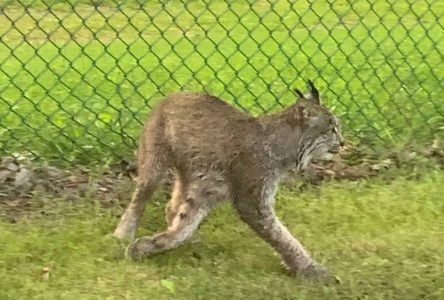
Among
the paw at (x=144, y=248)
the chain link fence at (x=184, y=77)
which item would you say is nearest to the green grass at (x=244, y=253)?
the paw at (x=144, y=248)

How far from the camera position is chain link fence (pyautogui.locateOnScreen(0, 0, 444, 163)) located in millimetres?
6383

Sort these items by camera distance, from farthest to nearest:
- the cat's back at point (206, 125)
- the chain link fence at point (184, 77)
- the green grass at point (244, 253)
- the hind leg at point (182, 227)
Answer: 1. the chain link fence at point (184, 77)
2. the cat's back at point (206, 125)
3. the hind leg at point (182, 227)
4. the green grass at point (244, 253)

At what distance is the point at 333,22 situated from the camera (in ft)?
33.4

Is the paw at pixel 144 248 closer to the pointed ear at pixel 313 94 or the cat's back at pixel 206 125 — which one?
the cat's back at pixel 206 125

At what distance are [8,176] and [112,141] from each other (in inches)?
28.1

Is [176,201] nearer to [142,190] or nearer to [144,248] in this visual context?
[142,190]

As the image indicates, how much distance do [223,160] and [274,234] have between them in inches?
14.8

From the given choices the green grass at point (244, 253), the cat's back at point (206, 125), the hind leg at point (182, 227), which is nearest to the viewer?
the green grass at point (244, 253)

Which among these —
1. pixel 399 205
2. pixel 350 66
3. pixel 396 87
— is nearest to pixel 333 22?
pixel 350 66

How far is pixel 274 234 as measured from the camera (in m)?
4.77

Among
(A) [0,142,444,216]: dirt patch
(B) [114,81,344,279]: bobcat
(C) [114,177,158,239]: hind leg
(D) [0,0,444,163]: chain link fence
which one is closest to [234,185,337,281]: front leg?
(B) [114,81,344,279]: bobcat

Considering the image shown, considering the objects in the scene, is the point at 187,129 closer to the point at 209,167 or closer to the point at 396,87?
the point at 209,167

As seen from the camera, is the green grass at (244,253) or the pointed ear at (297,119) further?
the pointed ear at (297,119)

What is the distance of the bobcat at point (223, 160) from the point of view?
15.7 feet
